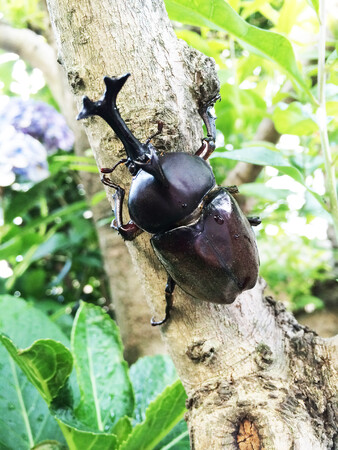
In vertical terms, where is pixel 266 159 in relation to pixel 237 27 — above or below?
below

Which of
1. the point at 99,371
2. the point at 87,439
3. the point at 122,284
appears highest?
the point at 87,439

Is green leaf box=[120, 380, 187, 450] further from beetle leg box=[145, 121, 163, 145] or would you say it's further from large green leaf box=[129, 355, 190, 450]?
beetle leg box=[145, 121, 163, 145]

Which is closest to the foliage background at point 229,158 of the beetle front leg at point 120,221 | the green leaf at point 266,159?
the green leaf at point 266,159

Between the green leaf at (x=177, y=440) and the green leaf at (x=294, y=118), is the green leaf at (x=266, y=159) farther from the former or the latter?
the green leaf at (x=177, y=440)

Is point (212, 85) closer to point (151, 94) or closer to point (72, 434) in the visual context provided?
point (151, 94)

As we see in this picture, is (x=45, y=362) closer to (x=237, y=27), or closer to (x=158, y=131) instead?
(x=158, y=131)

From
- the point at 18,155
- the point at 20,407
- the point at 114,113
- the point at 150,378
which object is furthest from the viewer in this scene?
the point at 18,155

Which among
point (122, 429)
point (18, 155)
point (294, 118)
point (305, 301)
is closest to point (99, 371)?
point (122, 429)

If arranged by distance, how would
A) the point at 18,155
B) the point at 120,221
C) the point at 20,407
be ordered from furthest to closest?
the point at 18,155 → the point at 20,407 → the point at 120,221
